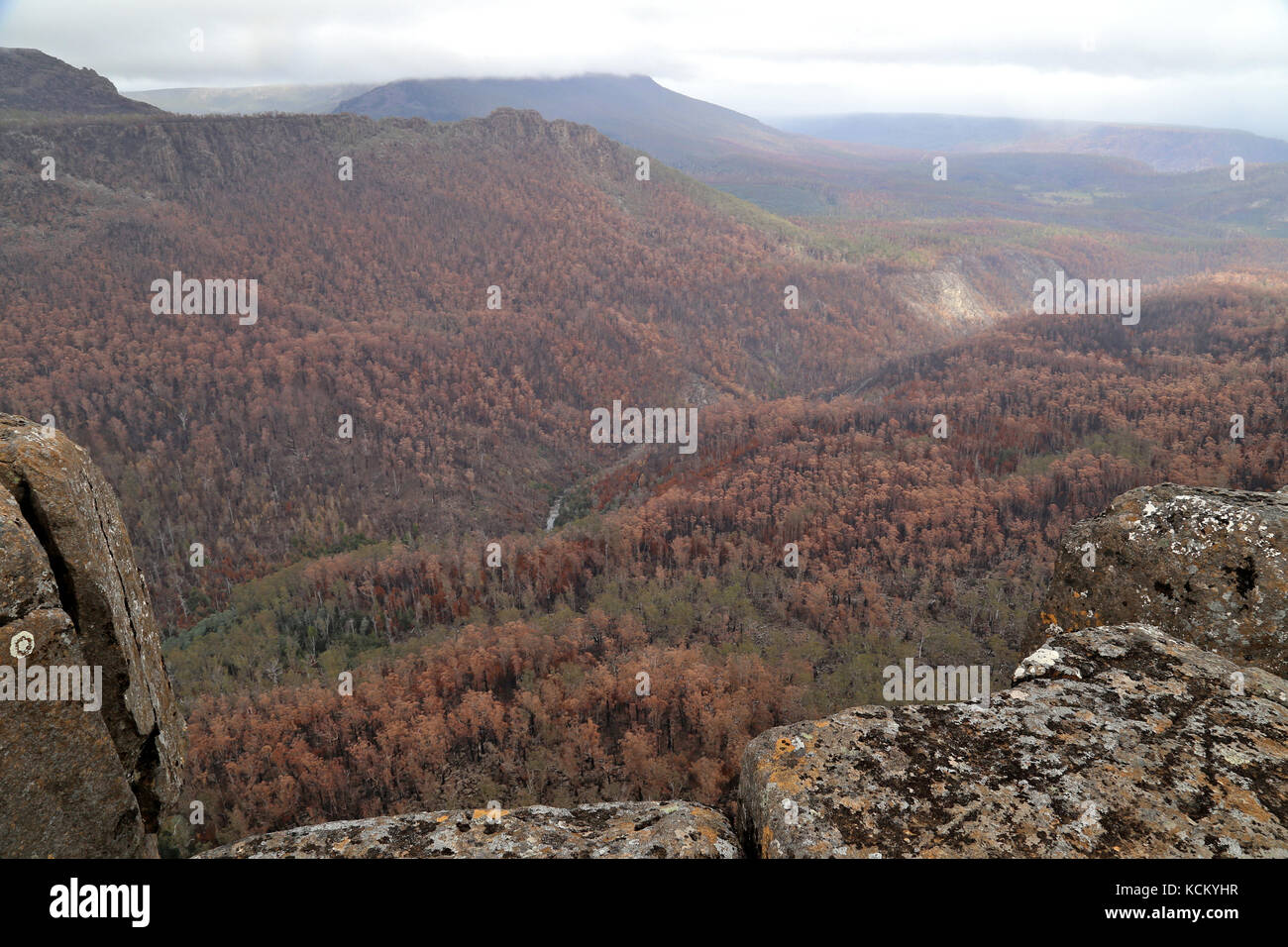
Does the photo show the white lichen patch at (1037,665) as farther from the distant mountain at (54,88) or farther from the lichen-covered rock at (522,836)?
the distant mountain at (54,88)

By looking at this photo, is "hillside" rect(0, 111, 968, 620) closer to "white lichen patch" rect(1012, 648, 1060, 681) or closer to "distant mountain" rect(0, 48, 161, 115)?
"distant mountain" rect(0, 48, 161, 115)

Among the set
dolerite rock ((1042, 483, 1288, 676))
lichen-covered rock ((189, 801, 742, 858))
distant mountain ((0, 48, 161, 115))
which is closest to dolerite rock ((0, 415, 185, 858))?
lichen-covered rock ((189, 801, 742, 858))

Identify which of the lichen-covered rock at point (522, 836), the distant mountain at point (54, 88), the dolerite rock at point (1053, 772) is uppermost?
the distant mountain at point (54, 88)

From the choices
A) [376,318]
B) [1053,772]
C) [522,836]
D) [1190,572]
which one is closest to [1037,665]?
[1053,772]

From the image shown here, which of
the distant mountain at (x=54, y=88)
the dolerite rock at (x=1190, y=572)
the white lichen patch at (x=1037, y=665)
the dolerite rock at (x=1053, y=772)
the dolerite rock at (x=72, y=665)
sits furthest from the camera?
the distant mountain at (x=54, y=88)

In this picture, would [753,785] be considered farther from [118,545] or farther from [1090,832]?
[118,545]

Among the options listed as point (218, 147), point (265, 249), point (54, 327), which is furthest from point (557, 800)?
point (218, 147)

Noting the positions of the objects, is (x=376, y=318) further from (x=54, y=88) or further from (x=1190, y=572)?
(x=54, y=88)

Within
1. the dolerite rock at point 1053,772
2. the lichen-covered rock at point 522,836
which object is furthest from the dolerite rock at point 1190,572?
the lichen-covered rock at point 522,836
